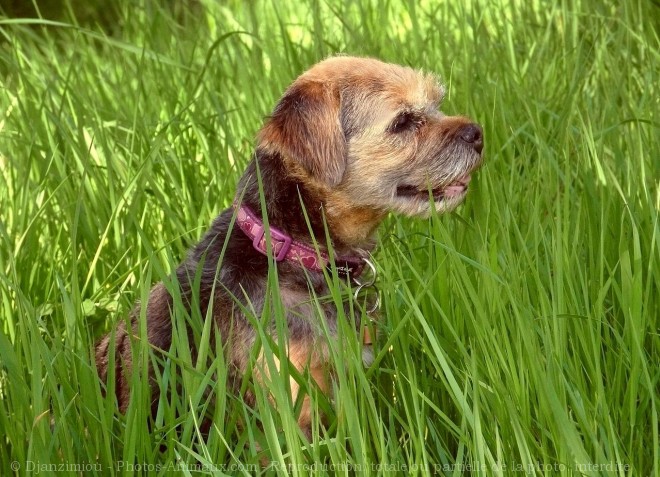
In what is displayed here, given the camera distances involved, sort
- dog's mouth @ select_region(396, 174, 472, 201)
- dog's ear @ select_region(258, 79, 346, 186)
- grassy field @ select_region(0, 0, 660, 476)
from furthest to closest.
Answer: dog's mouth @ select_region(396, 174, 472, 201), dog's ear @ select_region(258, 79, 346, 186), grassy field @ select_region(0, 0, 660, 476)

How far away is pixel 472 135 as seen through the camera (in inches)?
132

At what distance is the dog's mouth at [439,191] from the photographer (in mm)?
3342

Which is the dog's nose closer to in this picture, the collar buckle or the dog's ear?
the dog's ear

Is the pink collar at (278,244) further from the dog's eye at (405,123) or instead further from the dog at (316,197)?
the dog's eye at (405,123)

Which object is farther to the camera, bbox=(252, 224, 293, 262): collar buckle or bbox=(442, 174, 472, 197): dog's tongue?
bbox=(442, 174, 472, 197): dog's tongue

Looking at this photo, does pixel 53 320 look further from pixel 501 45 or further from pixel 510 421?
pixel 501 45

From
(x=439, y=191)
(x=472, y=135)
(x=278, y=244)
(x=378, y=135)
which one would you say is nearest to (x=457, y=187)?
(x=439, y=191)

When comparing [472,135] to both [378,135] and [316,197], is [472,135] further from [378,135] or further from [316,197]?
[316,197]

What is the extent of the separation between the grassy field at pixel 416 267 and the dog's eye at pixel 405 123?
26 cm

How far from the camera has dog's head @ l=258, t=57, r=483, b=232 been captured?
3.19m

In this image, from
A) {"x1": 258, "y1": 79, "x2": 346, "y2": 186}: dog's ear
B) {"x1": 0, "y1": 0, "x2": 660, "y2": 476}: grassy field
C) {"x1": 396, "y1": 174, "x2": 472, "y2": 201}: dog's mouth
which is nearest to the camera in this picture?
{"x1": 0, "y1": 0, "x2": 660, "y2": 476}: grassy field

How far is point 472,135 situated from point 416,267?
517mm

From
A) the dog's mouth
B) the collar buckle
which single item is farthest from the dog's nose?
the collar buckle

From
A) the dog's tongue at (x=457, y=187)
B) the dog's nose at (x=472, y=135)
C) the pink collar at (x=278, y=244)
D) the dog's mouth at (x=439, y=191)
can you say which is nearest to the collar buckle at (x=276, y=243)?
the pink collar at (x=278, y=244)
